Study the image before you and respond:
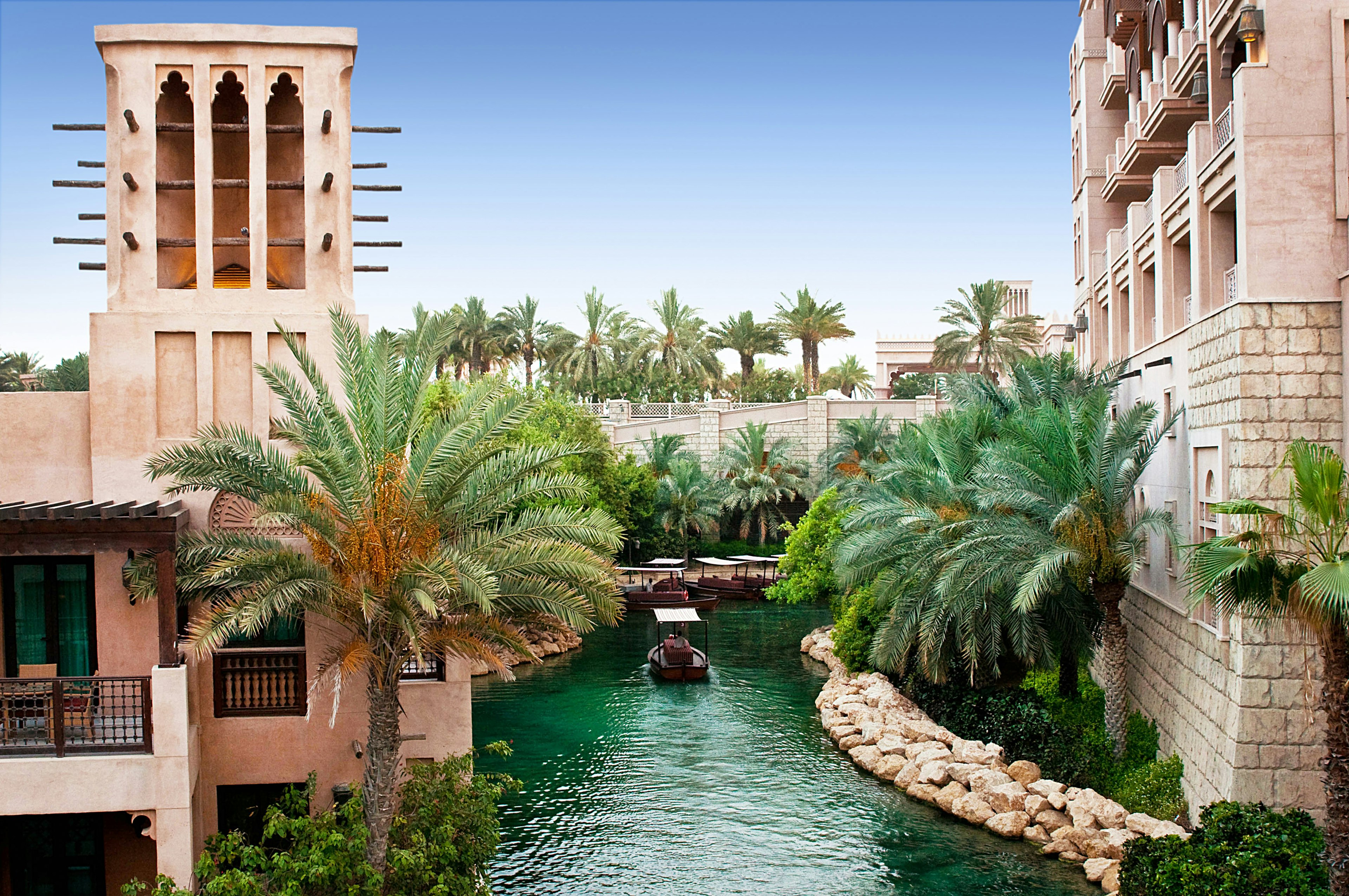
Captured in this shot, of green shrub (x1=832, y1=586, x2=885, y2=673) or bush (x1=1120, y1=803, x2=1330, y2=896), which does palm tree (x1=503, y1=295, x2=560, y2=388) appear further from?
bush (x1=1120, y1=803, x2=1330, y2=896)

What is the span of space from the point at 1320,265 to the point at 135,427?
1558 cm

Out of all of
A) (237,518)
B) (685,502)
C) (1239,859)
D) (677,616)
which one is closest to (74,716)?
(237,518)

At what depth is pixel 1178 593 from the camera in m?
18.0

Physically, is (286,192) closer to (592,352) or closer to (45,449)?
(45,449)

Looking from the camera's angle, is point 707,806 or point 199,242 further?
point 707,806

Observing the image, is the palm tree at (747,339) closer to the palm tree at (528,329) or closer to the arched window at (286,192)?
the palm tree at (528,329)

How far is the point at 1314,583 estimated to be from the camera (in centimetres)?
1130

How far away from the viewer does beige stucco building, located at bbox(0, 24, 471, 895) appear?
13680mm

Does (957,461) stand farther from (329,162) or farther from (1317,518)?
(329,162)

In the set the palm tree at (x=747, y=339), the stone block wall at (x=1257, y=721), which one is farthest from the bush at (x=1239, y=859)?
the palm tree at (x=747, y=339)

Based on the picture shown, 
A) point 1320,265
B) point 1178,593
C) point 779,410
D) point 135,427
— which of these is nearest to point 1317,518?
point 1320,265

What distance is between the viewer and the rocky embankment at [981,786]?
16766mm

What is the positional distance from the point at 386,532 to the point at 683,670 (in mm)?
18061

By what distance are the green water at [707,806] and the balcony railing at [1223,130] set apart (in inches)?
433
